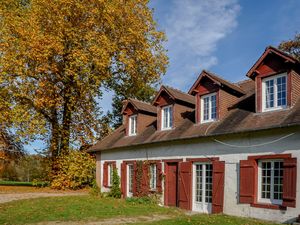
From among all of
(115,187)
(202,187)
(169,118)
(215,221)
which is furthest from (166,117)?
(215,221)

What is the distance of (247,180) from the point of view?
13.7m

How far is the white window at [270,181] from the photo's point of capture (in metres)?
12.9

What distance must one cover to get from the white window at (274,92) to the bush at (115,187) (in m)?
11.5

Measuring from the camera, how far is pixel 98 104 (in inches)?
1152

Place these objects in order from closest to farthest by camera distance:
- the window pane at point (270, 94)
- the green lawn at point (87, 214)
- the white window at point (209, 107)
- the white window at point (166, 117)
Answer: the green lawn at point (87, 214), the window pane at point (270, 94), the white window at point (209, 107), the white window at point (166, 117)

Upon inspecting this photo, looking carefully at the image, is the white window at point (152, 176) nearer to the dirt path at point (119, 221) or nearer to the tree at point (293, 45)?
the dirt path at point (119, 221)

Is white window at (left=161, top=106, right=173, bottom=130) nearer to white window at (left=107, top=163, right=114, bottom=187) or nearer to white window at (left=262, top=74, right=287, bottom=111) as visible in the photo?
white window at (left=107, top=163, right=114, bottom=187)

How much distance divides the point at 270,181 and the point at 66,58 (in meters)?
18.6

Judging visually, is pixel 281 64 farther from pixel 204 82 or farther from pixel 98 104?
pixel 98 104

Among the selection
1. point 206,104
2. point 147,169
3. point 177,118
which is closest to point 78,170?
point 147,169

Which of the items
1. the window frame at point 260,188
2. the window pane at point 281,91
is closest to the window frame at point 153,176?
the window frame at point 260,188

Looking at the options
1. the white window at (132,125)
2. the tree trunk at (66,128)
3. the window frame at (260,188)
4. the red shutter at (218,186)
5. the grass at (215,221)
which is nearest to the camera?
the grass at (215,221)

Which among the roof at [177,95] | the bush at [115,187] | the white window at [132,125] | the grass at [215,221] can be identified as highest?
the roof at [177,95]

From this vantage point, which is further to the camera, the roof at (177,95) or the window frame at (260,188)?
the roof at (177,95)
